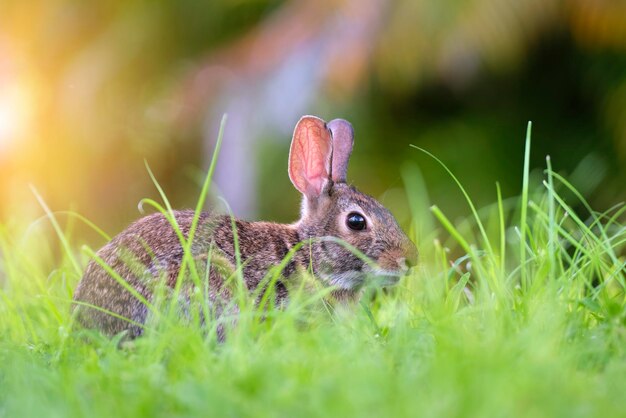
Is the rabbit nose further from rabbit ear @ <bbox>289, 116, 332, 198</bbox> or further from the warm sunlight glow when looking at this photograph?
the warm sunlight glow

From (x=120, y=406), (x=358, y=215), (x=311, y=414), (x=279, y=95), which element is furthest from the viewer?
(x=279, y=95)

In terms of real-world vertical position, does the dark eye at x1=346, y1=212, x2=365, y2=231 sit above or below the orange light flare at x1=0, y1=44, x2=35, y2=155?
below

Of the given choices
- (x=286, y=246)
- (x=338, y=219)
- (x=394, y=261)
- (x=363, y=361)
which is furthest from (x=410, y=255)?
(x=363, y=361)

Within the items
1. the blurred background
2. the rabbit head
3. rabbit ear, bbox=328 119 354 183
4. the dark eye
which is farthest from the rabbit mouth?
the blurred background

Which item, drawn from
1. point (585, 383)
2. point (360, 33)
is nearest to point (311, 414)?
point (585, 383)

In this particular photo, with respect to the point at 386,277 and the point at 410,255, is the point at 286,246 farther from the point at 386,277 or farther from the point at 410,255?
the point at 410,255

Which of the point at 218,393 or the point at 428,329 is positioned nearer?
the point at 218,393

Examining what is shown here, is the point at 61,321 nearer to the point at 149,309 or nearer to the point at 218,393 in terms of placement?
the point at 149,309
